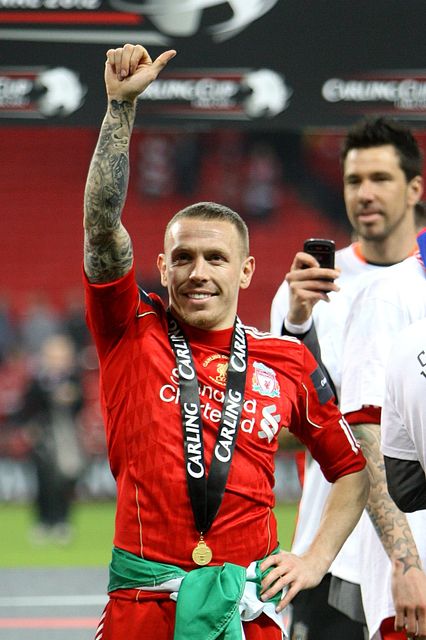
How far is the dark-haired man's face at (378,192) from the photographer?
4516 mm

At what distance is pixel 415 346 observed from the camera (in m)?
3.10

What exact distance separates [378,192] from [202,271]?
1.43m

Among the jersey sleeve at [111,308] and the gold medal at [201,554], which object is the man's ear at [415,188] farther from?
the gold medal at [201,554]

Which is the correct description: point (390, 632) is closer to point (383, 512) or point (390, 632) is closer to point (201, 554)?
point (383, 512)

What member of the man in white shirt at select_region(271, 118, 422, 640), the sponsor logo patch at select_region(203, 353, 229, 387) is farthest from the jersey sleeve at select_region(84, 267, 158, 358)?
the man in white shirt at select_region(271, 118, 422, 640)

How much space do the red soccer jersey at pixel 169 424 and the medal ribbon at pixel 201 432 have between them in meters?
0.02

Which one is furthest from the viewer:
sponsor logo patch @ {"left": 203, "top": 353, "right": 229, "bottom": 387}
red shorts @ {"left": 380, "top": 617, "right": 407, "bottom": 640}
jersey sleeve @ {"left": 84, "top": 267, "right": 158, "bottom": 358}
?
red shorts @ {"left": 380, "top": 617, "right": 407, "bottom": 640}

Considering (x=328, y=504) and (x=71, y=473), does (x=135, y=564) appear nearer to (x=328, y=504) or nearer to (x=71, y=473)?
(x=328, y=504)

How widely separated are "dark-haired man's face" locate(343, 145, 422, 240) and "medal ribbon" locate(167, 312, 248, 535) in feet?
4.46

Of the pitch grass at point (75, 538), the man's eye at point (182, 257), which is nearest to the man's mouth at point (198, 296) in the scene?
the man's eye at point (182, 257)

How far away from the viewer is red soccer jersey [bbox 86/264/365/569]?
3.11 meters

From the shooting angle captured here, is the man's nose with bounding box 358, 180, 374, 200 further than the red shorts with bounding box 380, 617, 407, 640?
Yes

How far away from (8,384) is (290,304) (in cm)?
1541

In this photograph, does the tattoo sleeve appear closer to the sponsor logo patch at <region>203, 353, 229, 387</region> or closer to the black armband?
the sponsor logo patch at <region>203, 353, 229, 387</region>
